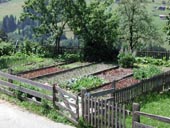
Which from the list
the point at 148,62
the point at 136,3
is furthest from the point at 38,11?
the point at 136,3

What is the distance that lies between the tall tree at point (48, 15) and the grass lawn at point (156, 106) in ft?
47.6

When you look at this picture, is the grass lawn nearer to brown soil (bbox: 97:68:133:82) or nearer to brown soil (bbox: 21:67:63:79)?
brown soil (bbox: 97:68:133:82)

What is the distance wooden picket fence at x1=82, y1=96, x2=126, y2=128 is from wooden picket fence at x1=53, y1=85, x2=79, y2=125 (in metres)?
0.36

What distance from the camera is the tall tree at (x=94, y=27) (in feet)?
98.4

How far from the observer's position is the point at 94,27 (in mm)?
30719

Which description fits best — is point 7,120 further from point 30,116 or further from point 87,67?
point 87,67

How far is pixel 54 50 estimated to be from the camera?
32438 mm

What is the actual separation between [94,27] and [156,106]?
1470 centimetres

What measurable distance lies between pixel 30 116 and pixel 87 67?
12067mm

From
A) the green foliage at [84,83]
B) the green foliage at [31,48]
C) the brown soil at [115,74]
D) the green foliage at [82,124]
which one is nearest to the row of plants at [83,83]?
the green foliage at [84,83]

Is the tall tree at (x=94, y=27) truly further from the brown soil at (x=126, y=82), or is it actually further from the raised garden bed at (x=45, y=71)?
the brown soil at (x=126, y=82)

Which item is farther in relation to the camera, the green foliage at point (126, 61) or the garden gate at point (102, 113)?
the green foliage at point (126, 61)

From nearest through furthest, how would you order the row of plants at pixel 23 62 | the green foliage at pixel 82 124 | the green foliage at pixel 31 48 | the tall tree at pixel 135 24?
the green foliage at pixel 82 124 < the row of plants at pixel 23 62 < the green foliage at pixel 31 48 < the tall tree at pixel 135 24

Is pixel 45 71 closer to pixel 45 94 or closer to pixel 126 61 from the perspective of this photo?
pixel 126 61
